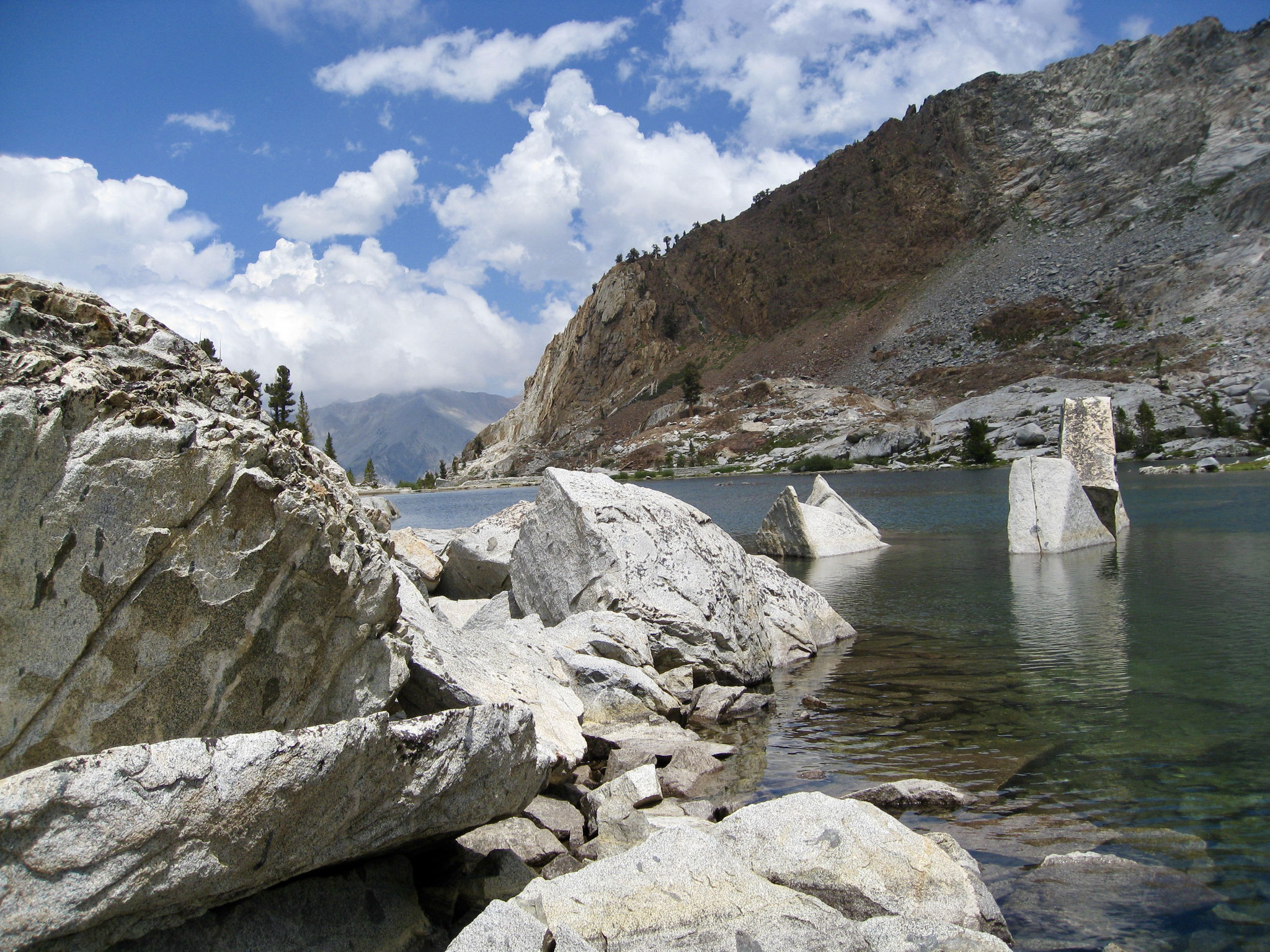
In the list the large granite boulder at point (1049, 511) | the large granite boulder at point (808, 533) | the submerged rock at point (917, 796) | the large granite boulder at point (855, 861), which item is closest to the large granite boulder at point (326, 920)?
the large granite boulder at point (855, 861)

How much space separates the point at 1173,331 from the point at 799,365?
57244 millimetres

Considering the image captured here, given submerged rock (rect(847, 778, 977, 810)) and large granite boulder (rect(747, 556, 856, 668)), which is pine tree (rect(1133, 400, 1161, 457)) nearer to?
large granite boulder (rect(747, 556, 856, 668))

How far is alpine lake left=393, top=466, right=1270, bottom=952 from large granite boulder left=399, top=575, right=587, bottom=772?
2015 mm

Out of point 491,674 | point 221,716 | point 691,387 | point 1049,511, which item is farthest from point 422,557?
point 691,387

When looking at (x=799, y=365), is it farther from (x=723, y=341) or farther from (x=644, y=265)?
(x=644, y=265)

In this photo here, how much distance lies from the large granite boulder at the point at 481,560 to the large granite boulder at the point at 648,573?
298 cm

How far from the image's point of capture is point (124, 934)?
148 inches

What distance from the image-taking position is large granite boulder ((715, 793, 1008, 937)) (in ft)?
17.0

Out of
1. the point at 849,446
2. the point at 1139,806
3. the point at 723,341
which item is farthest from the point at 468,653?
the point at 723,341

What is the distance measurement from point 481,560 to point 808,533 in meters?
14.5

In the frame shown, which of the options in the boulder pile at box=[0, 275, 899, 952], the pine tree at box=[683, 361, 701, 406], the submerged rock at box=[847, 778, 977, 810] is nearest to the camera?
the boulder pile at box=[0, 275, 899, 952]

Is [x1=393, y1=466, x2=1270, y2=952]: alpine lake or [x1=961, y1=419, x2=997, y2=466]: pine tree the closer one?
[x1=393, y1=466, x2=1270, y2=952]: alpine lake

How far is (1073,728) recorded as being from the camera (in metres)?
9.66

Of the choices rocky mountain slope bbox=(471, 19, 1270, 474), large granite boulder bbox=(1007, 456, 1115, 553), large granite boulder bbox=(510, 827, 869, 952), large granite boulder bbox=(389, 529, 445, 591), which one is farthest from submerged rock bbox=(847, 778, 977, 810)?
rocky mountain slope bbox=(471, 19, 1270, 474)
